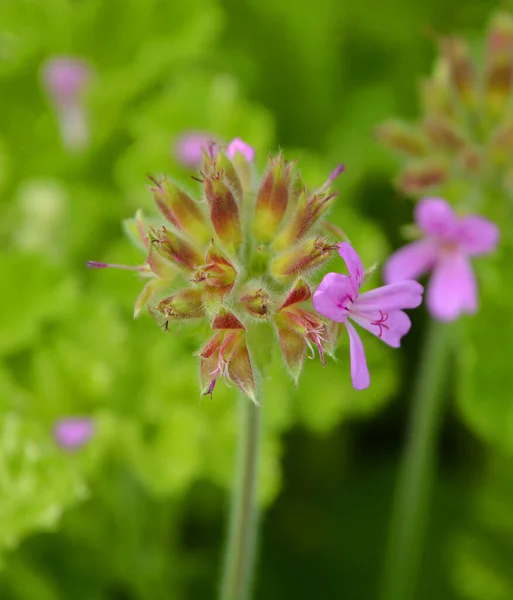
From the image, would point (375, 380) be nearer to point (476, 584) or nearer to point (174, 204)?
point (476, 584)

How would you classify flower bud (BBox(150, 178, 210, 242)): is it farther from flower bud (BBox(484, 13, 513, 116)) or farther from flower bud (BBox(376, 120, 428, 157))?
flower bud (BBox(484, 13, 513, 116))

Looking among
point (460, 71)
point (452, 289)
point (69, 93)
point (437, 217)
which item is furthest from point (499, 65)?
point (69, 93)

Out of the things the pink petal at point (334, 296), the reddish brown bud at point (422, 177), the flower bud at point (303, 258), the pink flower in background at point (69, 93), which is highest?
the pink flower in background at point (69, 93)

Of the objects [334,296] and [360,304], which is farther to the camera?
[360,304]

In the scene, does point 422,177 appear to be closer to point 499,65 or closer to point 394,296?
point 499,65

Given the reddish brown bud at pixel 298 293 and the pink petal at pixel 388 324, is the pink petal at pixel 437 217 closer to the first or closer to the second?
the pink petal at pixel 388 324

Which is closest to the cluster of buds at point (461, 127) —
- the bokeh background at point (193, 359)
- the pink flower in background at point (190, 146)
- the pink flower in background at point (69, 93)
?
the bokeh background at point (193, 359)
